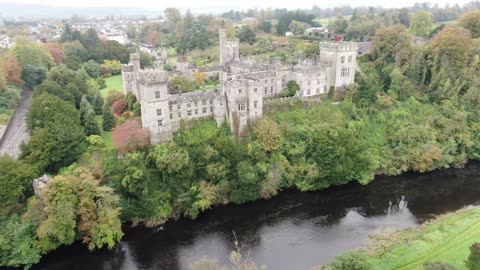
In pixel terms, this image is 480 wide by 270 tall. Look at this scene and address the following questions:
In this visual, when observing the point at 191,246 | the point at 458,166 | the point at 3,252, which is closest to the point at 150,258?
the point at 191,246

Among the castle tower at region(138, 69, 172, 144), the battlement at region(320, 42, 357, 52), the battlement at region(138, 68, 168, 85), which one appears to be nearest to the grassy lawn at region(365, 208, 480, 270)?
the castle tower at region(138, 69, 172, 144)

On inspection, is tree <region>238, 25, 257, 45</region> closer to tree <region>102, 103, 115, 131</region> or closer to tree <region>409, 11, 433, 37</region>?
tree <region>409, 11, 433, 37</region>

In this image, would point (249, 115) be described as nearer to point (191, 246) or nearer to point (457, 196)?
point (191, 246)

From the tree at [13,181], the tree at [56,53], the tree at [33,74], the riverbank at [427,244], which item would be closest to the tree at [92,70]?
the tree at [33,74]

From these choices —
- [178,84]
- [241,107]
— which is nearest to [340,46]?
[241,107]

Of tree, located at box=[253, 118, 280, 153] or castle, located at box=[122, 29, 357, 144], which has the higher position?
castle, located at box=[122, 29, 357, 144]

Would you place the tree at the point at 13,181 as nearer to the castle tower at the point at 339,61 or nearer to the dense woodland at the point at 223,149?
the dense woodland at the point at 223,149
